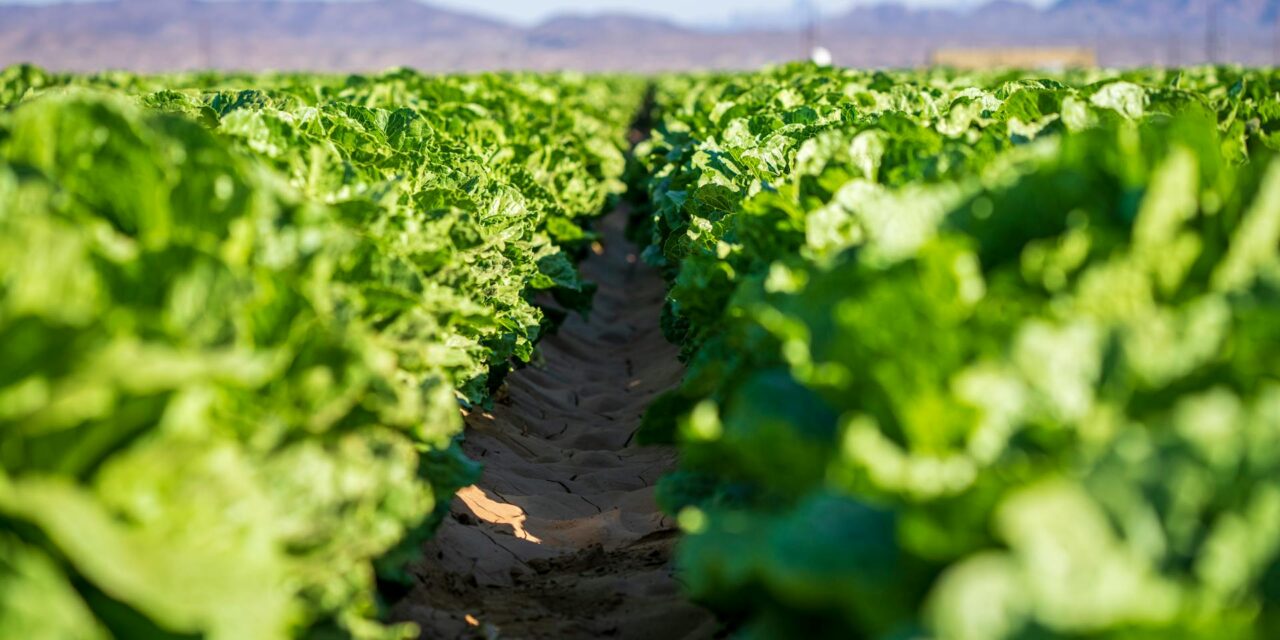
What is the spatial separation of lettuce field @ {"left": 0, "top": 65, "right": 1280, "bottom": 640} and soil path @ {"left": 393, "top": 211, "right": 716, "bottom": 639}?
30cm

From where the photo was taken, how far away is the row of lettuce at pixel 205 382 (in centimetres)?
226

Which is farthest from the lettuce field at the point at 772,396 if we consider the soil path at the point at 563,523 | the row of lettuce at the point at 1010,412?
the soil path at the point at 563,523

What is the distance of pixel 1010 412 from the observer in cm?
237

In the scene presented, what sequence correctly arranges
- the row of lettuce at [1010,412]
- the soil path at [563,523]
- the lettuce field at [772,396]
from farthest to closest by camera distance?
the soil path at [563,523]
the lettuce field at [772,396]
the row of lettuce at [1010,412]

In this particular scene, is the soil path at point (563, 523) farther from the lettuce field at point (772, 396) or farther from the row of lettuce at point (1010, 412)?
the row of lettuce at point (1010, 412)

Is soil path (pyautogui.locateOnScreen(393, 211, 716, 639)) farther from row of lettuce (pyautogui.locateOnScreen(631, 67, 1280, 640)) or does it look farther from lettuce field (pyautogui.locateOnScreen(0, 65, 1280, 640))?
row of lettuce (pyautogui.locateOnScreen(631, 67, 1280, 640))


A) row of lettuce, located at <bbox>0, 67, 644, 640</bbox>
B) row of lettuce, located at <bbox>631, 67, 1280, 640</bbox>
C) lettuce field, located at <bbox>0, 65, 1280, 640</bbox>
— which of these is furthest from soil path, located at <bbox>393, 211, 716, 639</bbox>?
row of lettuce, located at <bbox>631, 67, 1280, 640</bbox>

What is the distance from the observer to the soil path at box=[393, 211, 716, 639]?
4.57m

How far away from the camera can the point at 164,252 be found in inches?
107

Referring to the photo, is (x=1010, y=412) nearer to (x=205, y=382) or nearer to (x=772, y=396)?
(x=772, y=396)

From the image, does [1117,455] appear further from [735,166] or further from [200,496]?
[735,166]

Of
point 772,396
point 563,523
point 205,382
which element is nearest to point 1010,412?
point 772,396

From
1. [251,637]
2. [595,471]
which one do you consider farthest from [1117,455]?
[595,471]

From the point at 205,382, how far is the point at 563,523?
3720mm
